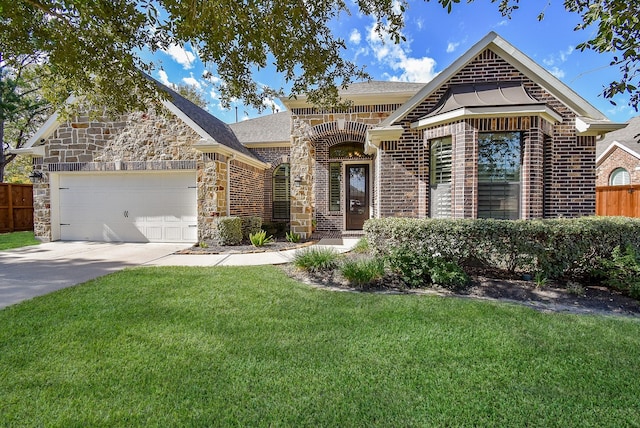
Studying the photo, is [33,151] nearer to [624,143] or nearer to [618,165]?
[624,143]

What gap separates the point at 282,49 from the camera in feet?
15.8

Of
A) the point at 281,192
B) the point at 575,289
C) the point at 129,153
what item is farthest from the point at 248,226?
the point at 575,289

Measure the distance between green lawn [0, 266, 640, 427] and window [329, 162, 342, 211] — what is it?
7.01 m

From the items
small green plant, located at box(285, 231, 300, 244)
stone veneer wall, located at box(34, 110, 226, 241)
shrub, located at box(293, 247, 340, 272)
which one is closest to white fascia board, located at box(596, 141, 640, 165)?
small green plant, located at box(285, 231, 300, 244)

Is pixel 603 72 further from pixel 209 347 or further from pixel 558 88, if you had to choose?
pixel 209 347

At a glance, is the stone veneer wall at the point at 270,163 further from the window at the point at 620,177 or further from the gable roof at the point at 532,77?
the window at the point at 620,177

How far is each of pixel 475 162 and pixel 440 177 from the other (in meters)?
0.96

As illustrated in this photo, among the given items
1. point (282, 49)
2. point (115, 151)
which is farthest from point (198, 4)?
point (115, 151)

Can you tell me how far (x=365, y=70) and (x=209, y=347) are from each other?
5308 mm

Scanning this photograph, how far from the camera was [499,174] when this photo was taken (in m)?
6.56

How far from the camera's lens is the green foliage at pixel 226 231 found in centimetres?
913

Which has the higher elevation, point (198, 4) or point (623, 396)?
point (198, 4)

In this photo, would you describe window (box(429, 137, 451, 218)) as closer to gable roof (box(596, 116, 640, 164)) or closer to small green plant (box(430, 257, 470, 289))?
small green plant (box(430, 257, 470, 289))

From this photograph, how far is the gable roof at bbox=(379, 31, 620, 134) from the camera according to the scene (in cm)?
681
